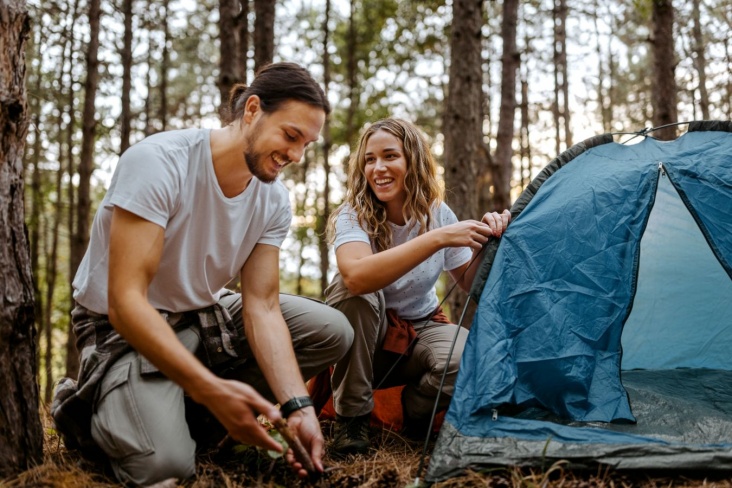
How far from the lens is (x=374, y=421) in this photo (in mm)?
2764

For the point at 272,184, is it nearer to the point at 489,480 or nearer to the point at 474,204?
the point at 489,480

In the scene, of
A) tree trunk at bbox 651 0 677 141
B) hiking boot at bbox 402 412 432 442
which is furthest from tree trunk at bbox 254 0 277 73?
hiking boot at bbox 402 412 432 442

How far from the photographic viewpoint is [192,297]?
221 centimetres

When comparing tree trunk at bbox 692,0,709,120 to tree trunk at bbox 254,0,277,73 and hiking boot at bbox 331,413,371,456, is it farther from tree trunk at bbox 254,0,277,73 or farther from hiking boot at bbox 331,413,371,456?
hiking boot at bbox 331,413,371,456

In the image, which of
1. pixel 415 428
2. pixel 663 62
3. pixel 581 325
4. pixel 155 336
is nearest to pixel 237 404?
pixel 155 336

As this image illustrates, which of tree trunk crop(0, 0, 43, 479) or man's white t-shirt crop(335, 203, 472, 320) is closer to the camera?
tree trunk crop(0, 0, 43, 479)

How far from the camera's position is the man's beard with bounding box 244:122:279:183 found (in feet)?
6.82

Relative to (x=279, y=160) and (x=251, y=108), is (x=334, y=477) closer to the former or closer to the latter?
(x=279, y=160)

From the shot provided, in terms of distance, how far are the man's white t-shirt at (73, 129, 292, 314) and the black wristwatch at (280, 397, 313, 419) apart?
21.5 inches

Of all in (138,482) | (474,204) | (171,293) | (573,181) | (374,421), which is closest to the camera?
(138,482)

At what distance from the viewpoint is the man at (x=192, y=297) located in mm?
1792

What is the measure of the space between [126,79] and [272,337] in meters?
6.19

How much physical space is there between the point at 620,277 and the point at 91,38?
249 inches

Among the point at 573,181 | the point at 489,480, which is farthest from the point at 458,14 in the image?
the point at 489,480
